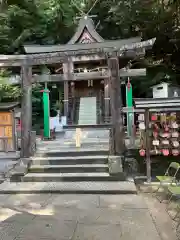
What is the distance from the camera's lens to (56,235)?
3854 millimetres

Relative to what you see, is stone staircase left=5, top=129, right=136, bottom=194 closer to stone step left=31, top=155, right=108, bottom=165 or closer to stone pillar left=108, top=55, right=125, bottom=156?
stone step left=31, top=155, right=108, bottom=165

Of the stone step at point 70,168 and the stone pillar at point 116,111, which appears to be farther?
the stone pillar at point 116,111

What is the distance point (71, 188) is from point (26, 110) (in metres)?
3.31

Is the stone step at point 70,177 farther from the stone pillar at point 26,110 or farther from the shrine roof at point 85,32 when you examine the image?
the shrine roof at point 85,32

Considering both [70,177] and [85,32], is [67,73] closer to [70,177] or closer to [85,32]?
[70,177]

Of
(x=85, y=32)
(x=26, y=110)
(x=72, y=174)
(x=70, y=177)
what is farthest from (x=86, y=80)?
(x=70, y=177)

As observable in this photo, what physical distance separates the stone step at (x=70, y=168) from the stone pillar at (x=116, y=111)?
0.75m

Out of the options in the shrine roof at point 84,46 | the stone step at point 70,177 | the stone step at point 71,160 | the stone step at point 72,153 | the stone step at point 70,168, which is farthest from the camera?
the shrine roof at point 84,46

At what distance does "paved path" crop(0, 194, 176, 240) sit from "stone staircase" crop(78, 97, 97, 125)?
930 centimetres

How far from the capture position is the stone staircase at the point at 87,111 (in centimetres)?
1501

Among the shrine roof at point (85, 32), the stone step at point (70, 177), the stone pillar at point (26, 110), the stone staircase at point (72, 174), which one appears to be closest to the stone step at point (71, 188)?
the stone staircase at point (72, 174)

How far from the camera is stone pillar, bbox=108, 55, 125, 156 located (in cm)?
749

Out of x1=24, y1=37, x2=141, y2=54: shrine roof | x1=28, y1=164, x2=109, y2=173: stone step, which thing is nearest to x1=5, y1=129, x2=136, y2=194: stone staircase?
x1=28, y1=164, x2=109, y2=173: stone step

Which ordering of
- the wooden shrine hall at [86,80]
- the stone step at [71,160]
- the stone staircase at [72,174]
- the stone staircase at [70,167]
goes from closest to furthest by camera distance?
1. the stone staircase at [72,174]
2. the stone staircase at [70,167]
3. the stone step at [71,160]
4. the wooden shrine hall at [86,80]
